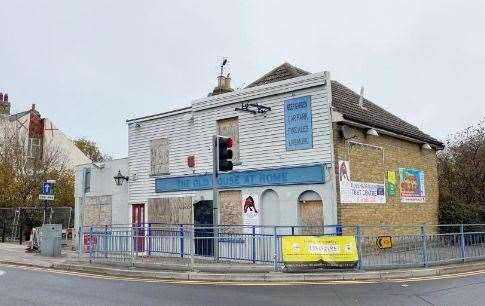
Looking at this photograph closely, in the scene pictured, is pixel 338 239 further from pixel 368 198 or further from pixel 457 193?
pixel 457 193

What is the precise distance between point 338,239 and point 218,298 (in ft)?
16.2

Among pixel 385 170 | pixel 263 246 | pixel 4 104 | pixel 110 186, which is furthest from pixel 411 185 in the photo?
pixel 4 104

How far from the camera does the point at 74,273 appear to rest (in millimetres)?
14969

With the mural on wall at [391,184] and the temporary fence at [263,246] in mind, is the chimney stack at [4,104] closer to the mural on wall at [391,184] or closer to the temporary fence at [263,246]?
the temporary fence at [263,246]

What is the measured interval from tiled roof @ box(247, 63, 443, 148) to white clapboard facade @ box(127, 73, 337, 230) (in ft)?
4.62

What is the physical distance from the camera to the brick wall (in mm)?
17870

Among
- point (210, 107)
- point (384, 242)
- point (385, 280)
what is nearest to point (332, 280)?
point (385, 280)

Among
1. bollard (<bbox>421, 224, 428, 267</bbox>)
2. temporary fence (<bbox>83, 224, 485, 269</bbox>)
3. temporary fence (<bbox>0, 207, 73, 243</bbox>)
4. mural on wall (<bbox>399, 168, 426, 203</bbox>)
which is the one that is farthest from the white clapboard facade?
temporary fence (<bbox>0, 207, 73, 243</bbox>)

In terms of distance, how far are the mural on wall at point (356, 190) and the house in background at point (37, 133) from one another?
26978 millimetres

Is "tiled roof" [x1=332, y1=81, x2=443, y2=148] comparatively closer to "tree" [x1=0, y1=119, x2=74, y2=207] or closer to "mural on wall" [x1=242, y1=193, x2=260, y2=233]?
"mural on wall" [x1=242, y1=193, x2=260, y2=233]

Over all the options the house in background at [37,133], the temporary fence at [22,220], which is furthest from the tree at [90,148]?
the temporary fence at [22,220]

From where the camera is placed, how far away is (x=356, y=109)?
19891mm

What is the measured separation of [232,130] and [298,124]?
3.17 metres

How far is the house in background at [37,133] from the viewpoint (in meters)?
38.3
